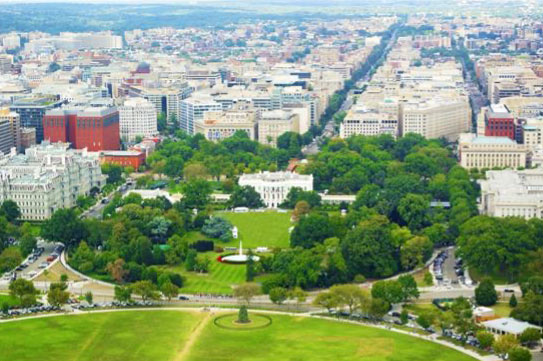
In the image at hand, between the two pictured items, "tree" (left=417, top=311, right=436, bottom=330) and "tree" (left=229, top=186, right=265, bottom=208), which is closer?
"tree" (left=417, top=311, right=436, bottom=330)

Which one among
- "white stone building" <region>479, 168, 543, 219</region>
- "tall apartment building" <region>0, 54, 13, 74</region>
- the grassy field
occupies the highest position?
"tall apartment building" <region>0, 54, 13, 74</region>

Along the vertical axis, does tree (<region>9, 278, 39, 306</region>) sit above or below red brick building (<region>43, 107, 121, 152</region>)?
below

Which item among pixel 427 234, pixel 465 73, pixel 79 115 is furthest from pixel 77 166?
pixel 465 73

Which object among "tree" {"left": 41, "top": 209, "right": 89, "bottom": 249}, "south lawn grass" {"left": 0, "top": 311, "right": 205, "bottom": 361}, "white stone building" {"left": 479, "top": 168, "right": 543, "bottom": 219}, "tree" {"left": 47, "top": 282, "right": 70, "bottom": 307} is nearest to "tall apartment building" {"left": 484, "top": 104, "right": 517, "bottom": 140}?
"white stone building" {"left": 479, "top": 168, "right": 543, "bottom": 219}

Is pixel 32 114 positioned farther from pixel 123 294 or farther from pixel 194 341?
pixel 194 341

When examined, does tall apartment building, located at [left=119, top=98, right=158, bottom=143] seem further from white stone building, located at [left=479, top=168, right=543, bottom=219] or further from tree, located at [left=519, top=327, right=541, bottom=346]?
tree, located at [left=519, top=327, right=541, bottom=346]

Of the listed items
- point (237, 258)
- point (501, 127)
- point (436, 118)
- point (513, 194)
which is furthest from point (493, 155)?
point (237, 258)

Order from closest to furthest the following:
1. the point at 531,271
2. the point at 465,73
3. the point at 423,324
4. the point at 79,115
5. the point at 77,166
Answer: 1. the point at 423,324
2. the point at 531,271
3. the point at 77,166
4. the point at 79,115
5. the point at 465,73

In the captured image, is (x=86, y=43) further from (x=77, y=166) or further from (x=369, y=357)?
(x=369, y=357)
